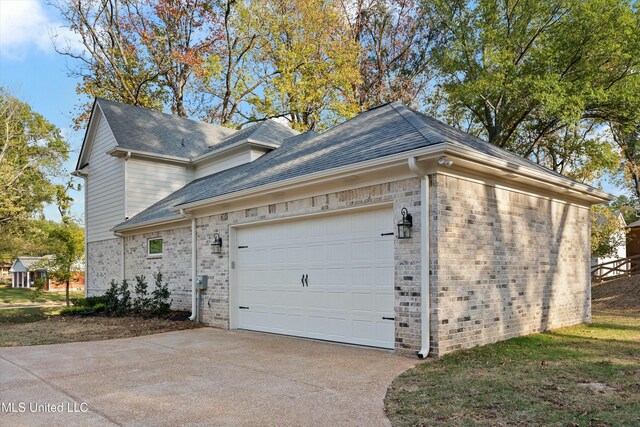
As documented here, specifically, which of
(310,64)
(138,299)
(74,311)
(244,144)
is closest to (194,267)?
(138,299)

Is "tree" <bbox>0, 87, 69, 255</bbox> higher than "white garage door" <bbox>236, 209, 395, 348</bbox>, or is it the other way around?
"tree" <bbox>0, 87, 69, 255</bbox>

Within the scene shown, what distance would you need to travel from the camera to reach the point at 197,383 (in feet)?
18.6

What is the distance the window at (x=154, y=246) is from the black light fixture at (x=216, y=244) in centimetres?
375

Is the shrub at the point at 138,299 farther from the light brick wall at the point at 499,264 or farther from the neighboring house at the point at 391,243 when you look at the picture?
the light brick wall at the point at 499,264

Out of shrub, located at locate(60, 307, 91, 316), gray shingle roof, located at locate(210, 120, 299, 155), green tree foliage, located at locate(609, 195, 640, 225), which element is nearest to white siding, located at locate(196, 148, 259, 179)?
gray shingle roof, located at locate(210, 120, 299, 155)

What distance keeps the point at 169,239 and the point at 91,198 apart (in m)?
6.75

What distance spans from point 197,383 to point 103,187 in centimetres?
1377

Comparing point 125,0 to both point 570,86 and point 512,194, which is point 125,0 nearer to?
point 570,86

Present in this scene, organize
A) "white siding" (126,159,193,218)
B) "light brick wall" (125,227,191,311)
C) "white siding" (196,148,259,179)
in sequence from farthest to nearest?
"white siding" (126,159,193,218), "white siding" (196,148,259,179), "light brick wall" (125,227,191,311)

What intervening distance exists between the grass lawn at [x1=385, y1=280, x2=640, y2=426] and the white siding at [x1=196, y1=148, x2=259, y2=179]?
10219 millimetres

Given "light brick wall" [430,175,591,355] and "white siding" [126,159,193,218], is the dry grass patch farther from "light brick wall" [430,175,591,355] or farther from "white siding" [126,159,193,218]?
"light brick wall" [430,175,591,355]

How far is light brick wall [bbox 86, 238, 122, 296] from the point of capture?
53.3 ft

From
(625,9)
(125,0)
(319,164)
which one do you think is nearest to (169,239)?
(319,164)

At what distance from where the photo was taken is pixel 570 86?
17234 millimetres
